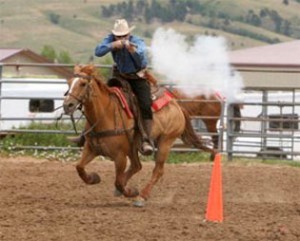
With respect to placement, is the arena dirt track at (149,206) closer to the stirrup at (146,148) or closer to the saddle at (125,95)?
the stirrup at (146,148)

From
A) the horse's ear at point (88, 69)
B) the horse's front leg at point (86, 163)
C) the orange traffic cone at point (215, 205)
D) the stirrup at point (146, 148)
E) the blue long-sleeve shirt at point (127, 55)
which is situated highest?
the blue long-sleeve shirt at point (127, 55)

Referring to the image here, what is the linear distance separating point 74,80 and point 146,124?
1.23 m

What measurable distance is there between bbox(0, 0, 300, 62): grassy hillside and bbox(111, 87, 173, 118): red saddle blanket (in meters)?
101

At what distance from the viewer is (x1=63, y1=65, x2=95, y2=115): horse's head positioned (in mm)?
11509

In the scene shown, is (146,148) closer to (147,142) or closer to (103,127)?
(147,142)

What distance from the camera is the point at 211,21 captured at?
132625 mm

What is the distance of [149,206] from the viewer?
12.1m

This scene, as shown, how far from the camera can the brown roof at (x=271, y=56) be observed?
2769 cm

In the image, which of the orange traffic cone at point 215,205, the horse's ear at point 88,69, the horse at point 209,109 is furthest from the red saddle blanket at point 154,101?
the horse at point 209,109

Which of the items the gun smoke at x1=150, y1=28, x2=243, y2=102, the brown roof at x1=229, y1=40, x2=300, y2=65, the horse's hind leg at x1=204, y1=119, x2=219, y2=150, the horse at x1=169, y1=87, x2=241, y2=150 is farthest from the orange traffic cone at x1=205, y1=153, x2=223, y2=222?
the brown roof at x1=229, y1=40, x2=300, y2=65

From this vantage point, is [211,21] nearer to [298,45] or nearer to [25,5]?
[25,5]

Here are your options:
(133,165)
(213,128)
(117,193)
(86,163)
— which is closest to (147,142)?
(133,165)

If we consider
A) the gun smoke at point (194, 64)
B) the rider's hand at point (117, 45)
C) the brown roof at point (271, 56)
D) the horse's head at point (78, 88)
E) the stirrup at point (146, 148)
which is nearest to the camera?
the horse's head at point (78, 88)

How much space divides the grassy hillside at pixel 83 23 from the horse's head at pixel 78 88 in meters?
103
